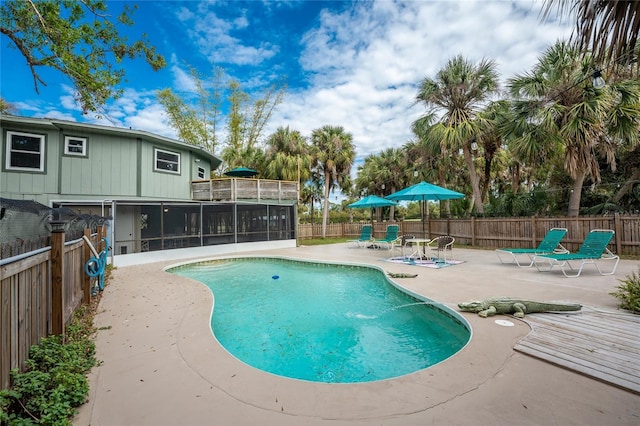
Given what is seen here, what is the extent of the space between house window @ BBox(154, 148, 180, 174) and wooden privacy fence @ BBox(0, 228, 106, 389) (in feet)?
33.0

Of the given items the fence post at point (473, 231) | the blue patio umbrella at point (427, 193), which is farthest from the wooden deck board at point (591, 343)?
the fence post at point (473, 231)

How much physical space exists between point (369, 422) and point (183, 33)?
18.2 meters

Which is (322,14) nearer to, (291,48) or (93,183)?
(291,48)

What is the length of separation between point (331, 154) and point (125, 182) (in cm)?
1299

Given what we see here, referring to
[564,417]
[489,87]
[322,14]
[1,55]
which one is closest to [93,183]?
[1,55]

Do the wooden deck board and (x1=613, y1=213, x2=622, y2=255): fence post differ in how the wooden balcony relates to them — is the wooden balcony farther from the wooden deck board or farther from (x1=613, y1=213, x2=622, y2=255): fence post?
(x1=613, y1=213, x2=622, y2=255): fence post

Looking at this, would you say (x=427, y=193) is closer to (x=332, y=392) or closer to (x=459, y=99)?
(x=459, y=99)

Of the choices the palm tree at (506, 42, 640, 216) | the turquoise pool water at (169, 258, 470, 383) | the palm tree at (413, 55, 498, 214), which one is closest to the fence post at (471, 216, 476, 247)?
the palm tree at (413, 55, 498, 214)

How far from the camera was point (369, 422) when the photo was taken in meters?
1.98

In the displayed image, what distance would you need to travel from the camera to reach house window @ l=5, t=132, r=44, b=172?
9.97 metres

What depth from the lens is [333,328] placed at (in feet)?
16.0

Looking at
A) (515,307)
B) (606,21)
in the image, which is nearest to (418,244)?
(515,307)

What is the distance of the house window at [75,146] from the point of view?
10745 millimetres

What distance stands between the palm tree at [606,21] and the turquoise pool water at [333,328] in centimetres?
334
